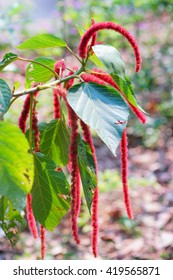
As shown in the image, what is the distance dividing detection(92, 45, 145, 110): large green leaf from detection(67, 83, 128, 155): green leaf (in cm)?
2

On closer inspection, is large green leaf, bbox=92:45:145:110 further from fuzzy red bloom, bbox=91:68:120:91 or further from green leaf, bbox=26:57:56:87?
green leaf, bbox=26:57:56:87

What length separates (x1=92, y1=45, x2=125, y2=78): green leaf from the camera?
0.84 m

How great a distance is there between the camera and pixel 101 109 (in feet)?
2.72

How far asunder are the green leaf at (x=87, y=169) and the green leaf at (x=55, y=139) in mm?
126

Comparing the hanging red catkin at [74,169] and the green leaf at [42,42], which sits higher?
the green leaf at [42,42]

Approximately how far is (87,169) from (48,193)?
0.35 feet

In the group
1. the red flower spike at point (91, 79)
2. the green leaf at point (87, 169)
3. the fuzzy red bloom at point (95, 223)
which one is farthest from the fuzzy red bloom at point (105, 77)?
the fuzzy red bloom at point (95, 223)

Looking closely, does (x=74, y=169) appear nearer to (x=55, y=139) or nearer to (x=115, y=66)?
(x=55, y=139)

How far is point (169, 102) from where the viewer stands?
4180 mm

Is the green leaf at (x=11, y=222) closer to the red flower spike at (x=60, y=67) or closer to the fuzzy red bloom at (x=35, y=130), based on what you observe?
the fuzzy red bloom at (x=35, y=130)

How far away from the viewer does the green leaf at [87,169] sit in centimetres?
92

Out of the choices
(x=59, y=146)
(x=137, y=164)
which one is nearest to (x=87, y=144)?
(x=59, y=146)

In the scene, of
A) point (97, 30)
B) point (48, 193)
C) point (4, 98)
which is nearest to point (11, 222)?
point (48, 193)
